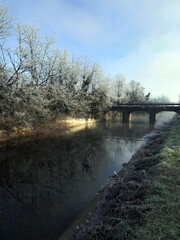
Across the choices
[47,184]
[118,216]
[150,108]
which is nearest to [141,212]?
[118,216]

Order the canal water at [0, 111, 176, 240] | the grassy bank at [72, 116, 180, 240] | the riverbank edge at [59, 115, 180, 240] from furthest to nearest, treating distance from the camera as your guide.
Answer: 1. the canal water at [0, 111, 176, 240]
2. the riverbank edge at [59, 115, 180, 240]
3. the grassy bank at [72, 116, 180, 240]

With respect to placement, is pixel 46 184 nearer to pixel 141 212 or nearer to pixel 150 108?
pixel 141 212

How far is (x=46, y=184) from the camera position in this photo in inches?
270

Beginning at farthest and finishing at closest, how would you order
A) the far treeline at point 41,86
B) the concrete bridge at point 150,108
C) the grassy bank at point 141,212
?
1. the concrete bridge at point 150,108
2. the far treeline at point 41,86
3. the grassy bank at point 141,212

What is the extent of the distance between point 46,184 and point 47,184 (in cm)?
5

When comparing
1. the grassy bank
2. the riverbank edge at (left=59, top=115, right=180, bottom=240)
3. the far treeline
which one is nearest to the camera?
the grassy bank

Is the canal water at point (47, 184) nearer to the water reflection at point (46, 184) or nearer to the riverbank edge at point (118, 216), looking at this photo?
the water reflection at point (46, 184)

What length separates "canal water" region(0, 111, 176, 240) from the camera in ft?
14.6

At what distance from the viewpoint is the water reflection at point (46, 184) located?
449 cm

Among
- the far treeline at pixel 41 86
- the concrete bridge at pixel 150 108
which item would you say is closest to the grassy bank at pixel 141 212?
the far treeline at pixel 41 86

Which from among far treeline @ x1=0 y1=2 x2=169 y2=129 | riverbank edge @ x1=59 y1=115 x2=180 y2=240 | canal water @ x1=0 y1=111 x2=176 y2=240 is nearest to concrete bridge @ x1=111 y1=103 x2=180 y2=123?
far treeline @ x1=0 y1=2 x2=169 y2=129

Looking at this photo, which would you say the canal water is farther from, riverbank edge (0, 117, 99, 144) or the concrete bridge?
the concrete bridge

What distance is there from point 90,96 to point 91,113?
4279mm

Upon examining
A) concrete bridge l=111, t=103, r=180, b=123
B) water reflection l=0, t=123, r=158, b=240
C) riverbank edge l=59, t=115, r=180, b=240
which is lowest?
water reflection l=0, t=123, r=158, b=240
